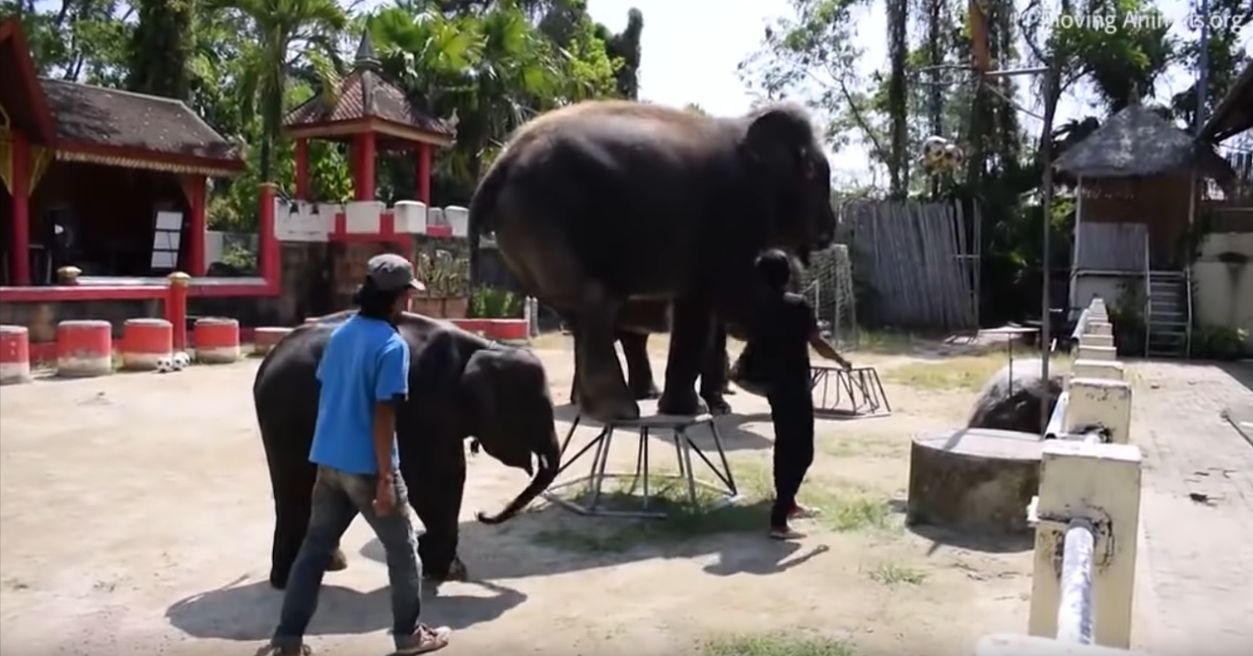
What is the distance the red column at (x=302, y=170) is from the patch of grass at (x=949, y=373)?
31.6 ft

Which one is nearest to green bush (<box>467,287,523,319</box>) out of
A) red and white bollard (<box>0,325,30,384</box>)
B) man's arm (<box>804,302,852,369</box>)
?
red and white bollard (<box>0,325,30,384</box>)

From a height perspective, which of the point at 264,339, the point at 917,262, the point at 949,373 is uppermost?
the point at 917,262

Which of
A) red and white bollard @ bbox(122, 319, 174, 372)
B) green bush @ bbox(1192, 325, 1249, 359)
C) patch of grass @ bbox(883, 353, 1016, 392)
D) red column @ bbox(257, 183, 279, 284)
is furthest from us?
red column @ bbox(257, 183, 279, 284)

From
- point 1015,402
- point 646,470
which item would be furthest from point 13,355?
point 1015,402

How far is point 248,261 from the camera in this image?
21062mm

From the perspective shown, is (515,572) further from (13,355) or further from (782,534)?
(13,355)

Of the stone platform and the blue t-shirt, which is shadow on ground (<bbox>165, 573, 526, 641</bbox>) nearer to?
the blue t-shirt

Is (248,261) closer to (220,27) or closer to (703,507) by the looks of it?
(220,27)

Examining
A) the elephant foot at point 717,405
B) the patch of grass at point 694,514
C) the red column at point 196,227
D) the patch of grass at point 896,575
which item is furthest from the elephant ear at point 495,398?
the red column at point 196,227

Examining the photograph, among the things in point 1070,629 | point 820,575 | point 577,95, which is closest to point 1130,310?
point 577,95

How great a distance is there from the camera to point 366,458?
4152mm

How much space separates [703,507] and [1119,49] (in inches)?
885

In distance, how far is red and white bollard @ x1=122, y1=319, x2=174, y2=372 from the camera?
13211 millimetres

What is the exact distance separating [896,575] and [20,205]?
14168mm
